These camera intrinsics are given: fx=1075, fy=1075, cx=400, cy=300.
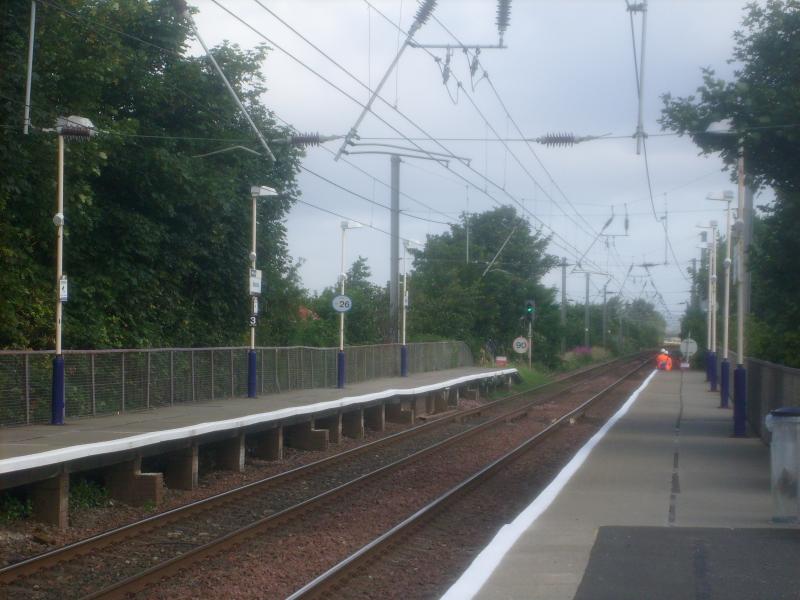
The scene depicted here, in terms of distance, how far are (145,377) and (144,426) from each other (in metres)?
3.91

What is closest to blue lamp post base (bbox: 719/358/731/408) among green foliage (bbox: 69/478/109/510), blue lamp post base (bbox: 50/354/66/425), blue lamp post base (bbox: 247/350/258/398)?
blue lamp post base (bbox: 247/350/258/398)

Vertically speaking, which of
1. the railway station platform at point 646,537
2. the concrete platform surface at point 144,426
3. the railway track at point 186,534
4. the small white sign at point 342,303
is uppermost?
the small white sign at point 342,303

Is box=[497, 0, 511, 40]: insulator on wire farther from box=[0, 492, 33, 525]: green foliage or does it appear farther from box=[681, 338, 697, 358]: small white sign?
box=[681, 338, 697, 358]: small white sign

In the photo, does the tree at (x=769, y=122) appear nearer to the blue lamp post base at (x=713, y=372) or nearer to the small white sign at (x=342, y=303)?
the small white sign at (x=342, y=303)

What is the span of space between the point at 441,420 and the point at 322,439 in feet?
24.6

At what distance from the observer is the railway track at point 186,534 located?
384 inches

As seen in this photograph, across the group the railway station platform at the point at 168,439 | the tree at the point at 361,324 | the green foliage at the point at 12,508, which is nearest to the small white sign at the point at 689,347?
the tree at the point at 361,324

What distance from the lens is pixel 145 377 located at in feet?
68.3

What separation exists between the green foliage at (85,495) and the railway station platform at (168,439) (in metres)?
0.19

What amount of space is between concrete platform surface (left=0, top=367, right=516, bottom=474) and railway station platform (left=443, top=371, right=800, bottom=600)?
531cm

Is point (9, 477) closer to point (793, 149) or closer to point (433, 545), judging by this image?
point (433, 545)

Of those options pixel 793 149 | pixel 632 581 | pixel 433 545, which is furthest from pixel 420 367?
pixel 632 581

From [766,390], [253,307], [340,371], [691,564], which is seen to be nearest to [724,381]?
[766,390]

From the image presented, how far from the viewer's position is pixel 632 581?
830cm
